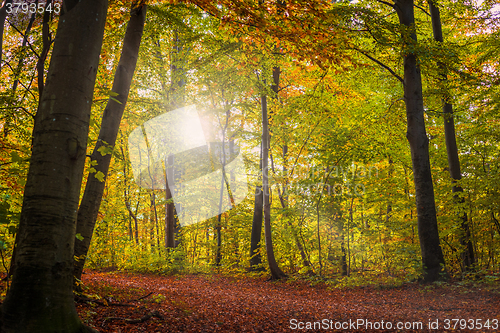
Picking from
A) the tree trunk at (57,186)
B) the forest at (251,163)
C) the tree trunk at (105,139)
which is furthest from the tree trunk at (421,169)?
the tree trunk at (57,186)

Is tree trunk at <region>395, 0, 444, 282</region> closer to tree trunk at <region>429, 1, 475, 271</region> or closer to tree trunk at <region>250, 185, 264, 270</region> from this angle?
tree trunk at <region>429, 1, 475, 271</region>

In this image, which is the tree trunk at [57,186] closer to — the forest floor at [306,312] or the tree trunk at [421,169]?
the forest floor at [306,312]

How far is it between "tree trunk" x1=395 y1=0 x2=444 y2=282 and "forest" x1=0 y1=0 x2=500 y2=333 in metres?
0.05

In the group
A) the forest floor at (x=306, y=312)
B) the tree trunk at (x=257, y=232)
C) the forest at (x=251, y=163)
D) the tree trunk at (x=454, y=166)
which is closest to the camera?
the forest at (x=251, y=163)

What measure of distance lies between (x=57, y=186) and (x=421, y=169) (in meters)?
8.02

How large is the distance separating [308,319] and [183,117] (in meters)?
11.2

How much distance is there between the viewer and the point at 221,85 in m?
10.8

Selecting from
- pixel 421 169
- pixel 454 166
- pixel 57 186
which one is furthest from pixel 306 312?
pixel 454 166

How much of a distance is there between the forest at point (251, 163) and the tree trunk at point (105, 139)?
0.02 metres

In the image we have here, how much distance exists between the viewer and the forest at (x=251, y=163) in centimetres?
262

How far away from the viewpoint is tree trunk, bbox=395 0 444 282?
283 inches

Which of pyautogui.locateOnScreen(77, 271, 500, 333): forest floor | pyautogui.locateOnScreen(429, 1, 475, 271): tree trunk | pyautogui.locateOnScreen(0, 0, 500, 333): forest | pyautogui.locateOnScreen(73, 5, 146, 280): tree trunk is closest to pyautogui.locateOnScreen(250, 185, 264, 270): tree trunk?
pyautogui.locateOnScreen(0, 0, 500, 333): forest

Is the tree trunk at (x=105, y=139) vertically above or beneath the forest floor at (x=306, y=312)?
above

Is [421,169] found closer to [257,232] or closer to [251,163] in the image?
[257,232]
